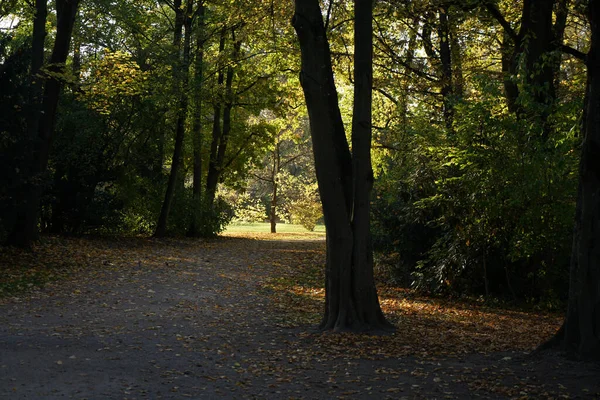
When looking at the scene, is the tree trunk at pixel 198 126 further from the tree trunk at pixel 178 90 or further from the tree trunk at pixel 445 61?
the tree trunk at pixel 445 61

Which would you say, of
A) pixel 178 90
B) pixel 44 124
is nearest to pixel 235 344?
pixel 44 124

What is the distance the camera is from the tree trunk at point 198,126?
2298 cm

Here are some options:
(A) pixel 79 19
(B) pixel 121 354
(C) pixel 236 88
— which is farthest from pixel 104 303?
(C) pixel 236 88

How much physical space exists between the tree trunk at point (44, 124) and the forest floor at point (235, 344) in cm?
85

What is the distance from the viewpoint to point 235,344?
8.78 m

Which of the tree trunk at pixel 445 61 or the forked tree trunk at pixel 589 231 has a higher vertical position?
the tree trunk at pixel 445 61

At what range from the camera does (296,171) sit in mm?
67000

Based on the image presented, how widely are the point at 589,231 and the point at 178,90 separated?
675 inches

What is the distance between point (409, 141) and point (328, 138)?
247 inches

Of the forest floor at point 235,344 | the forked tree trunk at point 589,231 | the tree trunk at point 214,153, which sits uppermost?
the tree trunk at point 214,153

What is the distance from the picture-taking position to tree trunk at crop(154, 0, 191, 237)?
71.9 feet

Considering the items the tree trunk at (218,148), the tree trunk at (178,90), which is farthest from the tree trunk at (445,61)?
the tree trunk at (218,148)

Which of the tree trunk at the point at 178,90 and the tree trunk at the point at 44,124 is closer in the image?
the tree trunk at the point at 44,124

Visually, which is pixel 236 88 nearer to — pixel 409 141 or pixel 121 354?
pixel 409 141
